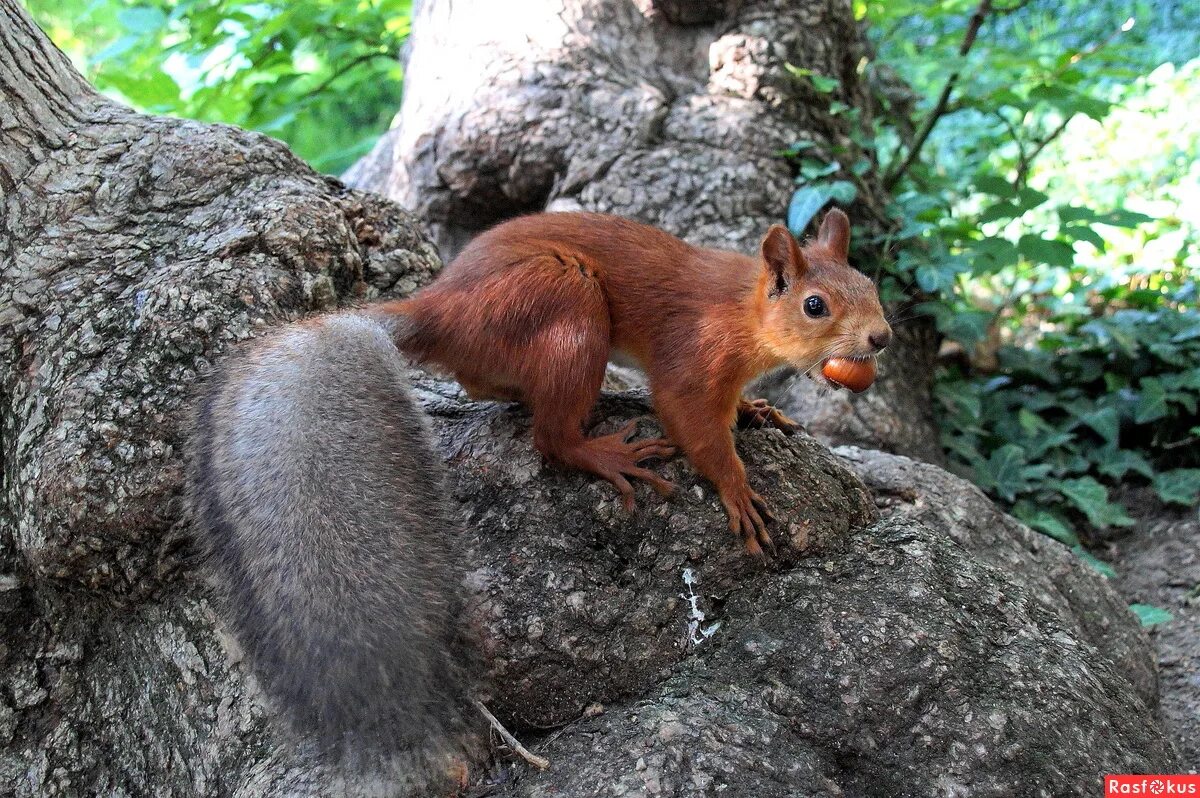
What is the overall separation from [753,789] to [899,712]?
1.00 feet

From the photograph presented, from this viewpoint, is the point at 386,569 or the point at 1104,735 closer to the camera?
the point at 386,569

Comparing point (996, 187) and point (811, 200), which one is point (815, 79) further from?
point (996, 187)

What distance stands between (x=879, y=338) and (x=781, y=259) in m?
0.25

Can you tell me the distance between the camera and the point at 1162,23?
16.8ft

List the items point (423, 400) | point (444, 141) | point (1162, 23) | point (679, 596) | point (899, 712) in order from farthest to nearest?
point (1162, 23) < point (444, 141) < point (423, 400) < point (679, 596) < point (899, 712)

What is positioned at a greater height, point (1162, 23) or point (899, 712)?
point (1162, 23)

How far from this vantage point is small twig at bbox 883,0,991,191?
3.02 metres

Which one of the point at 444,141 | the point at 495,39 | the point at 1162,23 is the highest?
the point at 1162,23

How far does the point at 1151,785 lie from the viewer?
1.40m

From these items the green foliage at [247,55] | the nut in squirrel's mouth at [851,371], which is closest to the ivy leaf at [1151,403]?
the nut in squirrel's mouth at [851,371]

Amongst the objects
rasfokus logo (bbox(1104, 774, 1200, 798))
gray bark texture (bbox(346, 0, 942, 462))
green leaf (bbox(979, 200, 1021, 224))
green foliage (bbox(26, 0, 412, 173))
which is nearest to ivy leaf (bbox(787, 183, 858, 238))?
gray bark texture (bbox(346, 0, 942, 462))

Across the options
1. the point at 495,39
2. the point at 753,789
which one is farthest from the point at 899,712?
the point at 495,39

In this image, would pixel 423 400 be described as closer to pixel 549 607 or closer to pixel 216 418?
pixel 216 418

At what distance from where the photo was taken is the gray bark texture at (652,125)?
2.79 m
